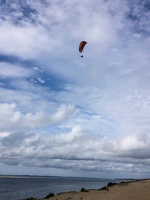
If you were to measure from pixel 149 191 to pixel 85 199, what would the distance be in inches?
426

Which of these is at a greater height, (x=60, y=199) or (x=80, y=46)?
(x=80, y=46)

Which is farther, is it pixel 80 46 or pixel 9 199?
pixel 9 199

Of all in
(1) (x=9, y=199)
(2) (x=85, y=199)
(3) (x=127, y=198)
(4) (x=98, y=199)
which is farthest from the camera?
(1) (x=9, y=199)

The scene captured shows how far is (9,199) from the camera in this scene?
81.1m

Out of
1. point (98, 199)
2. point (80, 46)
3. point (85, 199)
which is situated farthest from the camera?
point (80, 46)

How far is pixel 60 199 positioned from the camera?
45.5m

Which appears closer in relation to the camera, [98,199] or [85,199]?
[98,199]

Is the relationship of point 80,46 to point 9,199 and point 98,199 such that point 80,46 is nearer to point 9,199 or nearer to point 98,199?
point 98,199

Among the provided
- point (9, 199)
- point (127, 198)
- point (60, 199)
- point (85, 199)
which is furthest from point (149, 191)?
point (9, 199)

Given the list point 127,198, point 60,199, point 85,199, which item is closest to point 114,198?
point 127,198

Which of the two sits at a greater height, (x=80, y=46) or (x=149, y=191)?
(x=80, y=46)

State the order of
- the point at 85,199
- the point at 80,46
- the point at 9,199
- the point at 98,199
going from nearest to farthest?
1. the point at 98,199
2. the point at 85,199
3. the point at 80,46
4. the point at 9,199

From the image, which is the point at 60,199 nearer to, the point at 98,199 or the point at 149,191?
the point at 98,199

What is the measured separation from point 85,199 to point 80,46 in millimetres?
21878
